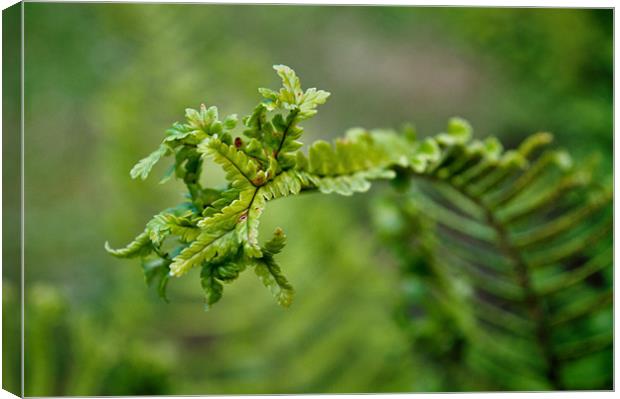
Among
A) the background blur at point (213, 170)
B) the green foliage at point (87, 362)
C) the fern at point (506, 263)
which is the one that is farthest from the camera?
the background blur at point (213, 170)

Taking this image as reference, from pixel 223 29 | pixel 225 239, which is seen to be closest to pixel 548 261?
pixel 225 239

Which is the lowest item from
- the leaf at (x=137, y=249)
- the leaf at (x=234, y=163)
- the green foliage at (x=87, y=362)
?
the green foliage at (x=87, y=362)

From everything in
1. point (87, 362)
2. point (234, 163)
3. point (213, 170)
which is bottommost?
point (87, 362)

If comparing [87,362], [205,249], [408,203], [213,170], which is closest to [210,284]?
[205,249]

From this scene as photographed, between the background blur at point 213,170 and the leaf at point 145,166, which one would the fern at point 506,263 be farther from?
the leaf at point 145,166

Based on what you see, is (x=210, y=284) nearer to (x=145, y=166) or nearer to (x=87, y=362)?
(x=145, y=166)

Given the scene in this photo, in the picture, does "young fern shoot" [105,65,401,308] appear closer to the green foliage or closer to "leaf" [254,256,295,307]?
"leaf" [254,256,295,307]

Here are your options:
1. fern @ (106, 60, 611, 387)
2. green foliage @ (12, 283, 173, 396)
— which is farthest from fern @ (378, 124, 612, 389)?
green foliage @ (12, 283, 173, 396)

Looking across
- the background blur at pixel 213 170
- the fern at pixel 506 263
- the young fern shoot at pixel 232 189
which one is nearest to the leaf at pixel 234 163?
the young fern shoot at pixel 232 189
